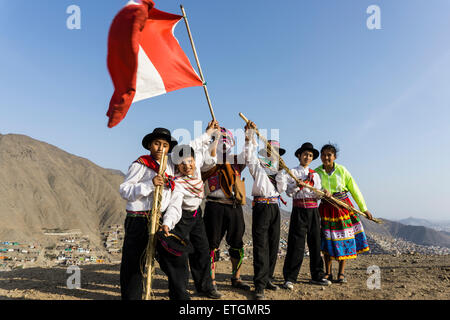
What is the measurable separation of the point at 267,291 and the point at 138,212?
8.41ft

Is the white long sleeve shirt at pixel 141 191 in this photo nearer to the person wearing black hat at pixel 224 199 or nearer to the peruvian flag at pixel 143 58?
the peruvian flag at pixel 143 58

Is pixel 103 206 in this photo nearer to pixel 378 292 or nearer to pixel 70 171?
pixel 70 171

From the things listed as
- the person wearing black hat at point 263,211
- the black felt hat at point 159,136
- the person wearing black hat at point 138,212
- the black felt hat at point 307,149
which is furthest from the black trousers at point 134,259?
the black felt hat at point 307,149

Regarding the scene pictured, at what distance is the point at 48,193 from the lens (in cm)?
5788

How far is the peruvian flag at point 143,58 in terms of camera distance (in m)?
3.63

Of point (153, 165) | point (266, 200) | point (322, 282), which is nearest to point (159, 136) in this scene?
point (153, 165)

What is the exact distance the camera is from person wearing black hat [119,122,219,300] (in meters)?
3.42

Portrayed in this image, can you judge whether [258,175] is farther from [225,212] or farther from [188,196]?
[188,196]

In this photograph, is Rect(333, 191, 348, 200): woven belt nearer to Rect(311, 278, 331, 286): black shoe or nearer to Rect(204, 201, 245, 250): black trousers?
Rect(311, 278, 331, 286): black shoe

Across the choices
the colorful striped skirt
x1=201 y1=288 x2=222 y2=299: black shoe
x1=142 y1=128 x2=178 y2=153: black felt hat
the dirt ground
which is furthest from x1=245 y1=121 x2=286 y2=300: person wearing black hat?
x1=142 y1=128 x2=178 y2=153: black felt hat

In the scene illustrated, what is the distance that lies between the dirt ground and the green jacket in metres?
1.45

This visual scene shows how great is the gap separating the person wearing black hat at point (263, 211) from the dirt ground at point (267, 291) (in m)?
0.49

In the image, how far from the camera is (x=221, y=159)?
187 inches
